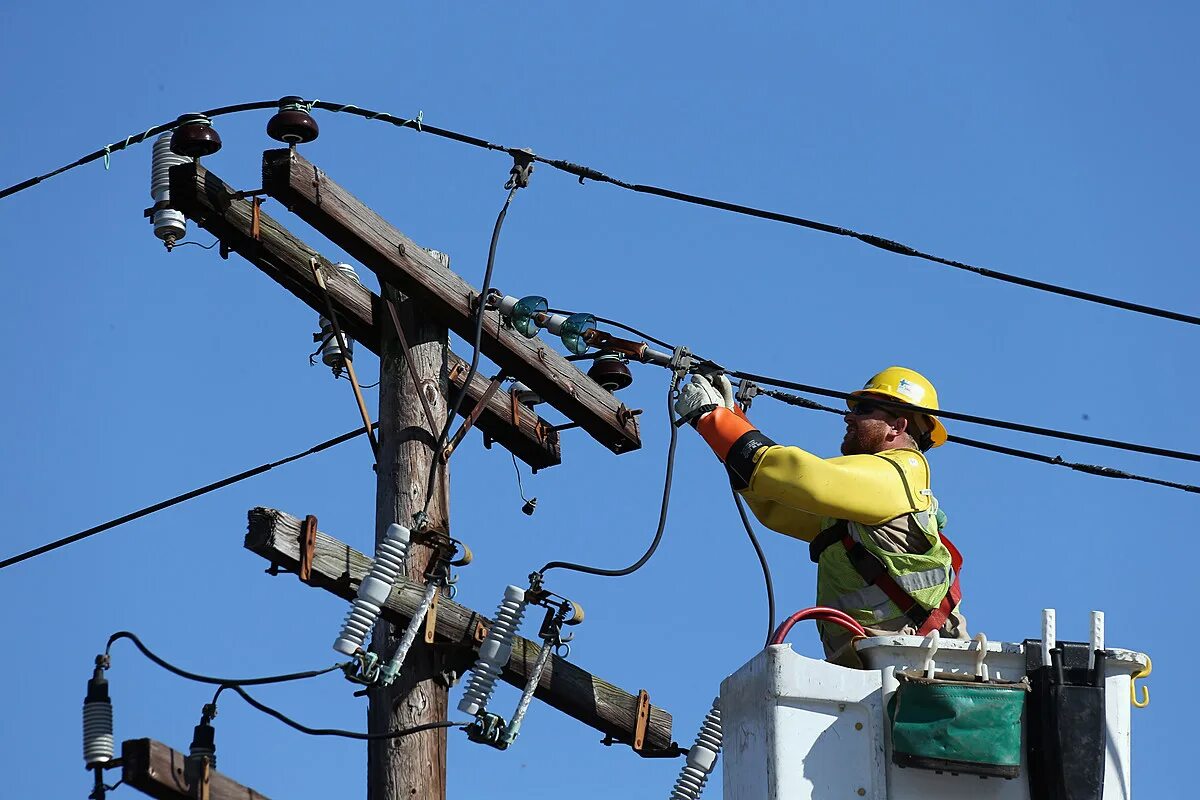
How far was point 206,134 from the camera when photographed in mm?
9516

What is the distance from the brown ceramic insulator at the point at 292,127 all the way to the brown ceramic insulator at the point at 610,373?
2207 mm

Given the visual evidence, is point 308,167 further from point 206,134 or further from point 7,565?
point 7,565

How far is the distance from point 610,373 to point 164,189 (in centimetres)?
265

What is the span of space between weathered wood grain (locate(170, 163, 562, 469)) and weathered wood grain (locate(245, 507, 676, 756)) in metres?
1.31

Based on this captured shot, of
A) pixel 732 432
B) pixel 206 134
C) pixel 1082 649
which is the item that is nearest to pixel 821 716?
pixel 1082 649

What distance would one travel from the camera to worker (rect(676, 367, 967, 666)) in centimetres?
904

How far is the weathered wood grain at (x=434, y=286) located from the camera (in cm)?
938

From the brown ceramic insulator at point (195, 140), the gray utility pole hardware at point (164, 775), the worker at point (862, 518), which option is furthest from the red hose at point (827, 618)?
the brown ceramic insulator at point (195, 140)

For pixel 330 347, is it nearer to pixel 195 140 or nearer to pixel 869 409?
pixel 195 140

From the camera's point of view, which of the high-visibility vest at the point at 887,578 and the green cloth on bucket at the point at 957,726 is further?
the high-visibility vest at the point at 887,578

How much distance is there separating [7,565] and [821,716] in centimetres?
500

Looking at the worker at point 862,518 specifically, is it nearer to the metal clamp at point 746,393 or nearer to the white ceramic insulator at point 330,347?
the metal clamp at point 746,393

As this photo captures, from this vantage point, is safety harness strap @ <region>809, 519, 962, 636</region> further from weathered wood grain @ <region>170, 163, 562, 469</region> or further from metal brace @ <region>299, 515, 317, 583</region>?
metal brace @ <region>299, 515, 317, 583</region>

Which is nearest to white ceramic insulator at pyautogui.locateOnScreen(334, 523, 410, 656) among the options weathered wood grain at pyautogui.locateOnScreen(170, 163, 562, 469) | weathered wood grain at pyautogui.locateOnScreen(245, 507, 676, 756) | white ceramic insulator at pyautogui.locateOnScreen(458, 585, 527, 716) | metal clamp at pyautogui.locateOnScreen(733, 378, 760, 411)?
weathered wood grain at pyautogui.locateOnScreen(245, 507, 676, 756)
